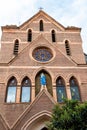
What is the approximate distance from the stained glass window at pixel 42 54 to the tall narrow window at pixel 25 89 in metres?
2.65

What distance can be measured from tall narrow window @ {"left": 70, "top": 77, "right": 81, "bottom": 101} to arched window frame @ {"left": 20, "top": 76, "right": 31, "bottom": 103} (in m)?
3.54

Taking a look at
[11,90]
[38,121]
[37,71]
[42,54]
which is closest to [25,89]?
[11,90]

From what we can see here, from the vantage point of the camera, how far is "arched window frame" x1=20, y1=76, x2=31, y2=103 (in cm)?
1793

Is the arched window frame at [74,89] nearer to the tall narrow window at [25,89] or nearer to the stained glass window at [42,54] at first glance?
the stained glass window at [42,54]

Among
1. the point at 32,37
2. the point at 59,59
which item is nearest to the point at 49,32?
the point at 32,37

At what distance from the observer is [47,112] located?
16203 millimetres

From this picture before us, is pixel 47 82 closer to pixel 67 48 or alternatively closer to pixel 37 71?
pixel 37 71

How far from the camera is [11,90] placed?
60.6 ft

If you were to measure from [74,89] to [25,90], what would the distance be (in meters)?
4.07

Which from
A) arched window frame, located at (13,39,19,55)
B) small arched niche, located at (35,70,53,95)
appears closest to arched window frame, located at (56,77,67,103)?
small arched niche, located at (35,70,53,95)

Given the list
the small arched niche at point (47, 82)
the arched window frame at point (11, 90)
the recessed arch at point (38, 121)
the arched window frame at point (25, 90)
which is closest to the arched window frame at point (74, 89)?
the small arched niche at point (47, 82)

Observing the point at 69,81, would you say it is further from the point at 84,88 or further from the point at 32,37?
the point at 32,37

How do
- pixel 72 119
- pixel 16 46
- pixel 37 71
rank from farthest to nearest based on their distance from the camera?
pixel 16 46 < pixel 37 71 < pixel 72 119

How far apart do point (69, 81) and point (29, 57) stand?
428 centimetres
